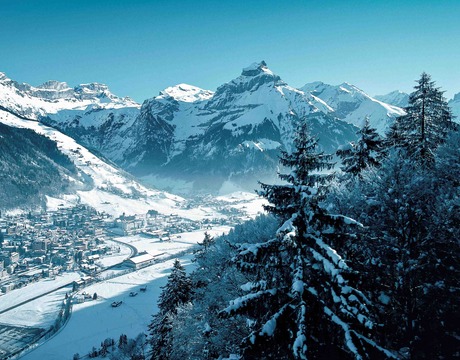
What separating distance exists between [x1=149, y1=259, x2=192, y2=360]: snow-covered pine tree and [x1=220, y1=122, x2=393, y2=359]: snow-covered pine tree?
72.6ft

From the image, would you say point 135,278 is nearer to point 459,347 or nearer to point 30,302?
point 30,302

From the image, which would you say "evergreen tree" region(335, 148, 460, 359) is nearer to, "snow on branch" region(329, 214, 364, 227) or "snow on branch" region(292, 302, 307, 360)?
"snow on branch" region(329, 214, 364, 227)

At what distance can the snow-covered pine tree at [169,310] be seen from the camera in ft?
95.2

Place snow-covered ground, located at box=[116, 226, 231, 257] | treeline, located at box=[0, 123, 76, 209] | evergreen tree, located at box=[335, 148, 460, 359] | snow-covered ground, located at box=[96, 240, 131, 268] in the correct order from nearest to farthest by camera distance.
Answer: evergreen tree, located at box=[335, 148, 460, 359], snow-covered ground, located at box=[96, 240, 131, 268], snow-covered ground, located at box=[116, 226, 231, 257], treeline, located at box=[0, 123, 76, 209]

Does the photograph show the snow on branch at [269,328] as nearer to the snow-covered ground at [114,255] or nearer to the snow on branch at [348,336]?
the snow on branch at [348,336]

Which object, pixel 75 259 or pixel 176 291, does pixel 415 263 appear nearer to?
pixel 176 291

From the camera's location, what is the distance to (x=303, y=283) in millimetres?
9242

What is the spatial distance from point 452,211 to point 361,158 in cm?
1464

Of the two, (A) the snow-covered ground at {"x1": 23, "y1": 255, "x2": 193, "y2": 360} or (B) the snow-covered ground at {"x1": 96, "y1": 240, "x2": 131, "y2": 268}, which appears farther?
(B) the snow-covered ground at {"x1": 96, "y1": 240, "x2": 131, "y2": 268}

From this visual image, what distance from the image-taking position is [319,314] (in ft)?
31.1

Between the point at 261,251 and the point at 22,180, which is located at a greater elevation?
the point at 22,180

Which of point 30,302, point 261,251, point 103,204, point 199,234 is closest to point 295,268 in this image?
point 261,251

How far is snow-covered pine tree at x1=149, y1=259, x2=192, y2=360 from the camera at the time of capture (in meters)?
29.0

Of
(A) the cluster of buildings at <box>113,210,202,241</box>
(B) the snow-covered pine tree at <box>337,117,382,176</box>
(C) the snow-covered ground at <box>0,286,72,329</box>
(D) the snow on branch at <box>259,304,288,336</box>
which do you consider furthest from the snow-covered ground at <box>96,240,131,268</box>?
(D) the snow on branch at <box>259,304,288,336</box>
